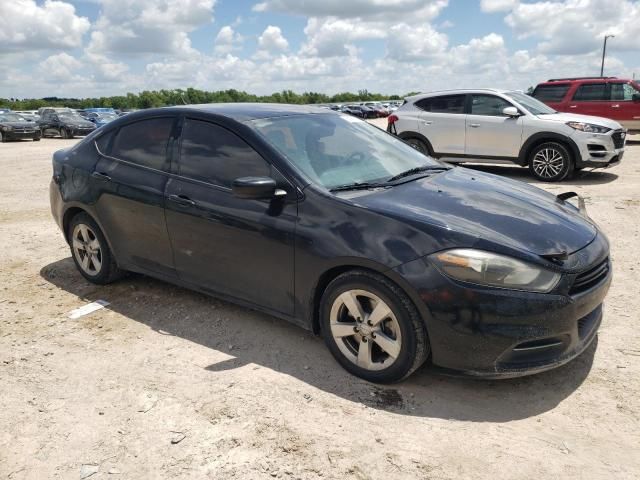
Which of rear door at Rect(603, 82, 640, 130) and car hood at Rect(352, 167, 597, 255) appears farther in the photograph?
rear door at Rect(603, 82, 640, 130)

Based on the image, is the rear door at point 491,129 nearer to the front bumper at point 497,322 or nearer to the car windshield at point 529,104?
the car windshield at point 529,104

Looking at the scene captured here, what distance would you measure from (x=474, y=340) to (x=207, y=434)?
1489mm

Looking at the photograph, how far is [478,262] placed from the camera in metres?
2.83

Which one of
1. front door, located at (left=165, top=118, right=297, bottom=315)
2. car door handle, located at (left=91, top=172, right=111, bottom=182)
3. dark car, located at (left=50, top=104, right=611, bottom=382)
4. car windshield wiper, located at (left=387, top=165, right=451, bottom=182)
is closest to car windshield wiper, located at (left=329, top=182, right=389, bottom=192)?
dark car, located at (left=50, top=104, right=611, bottom=382)

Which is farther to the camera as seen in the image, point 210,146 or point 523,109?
point 523,109

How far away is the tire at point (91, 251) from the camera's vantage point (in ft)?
15.5

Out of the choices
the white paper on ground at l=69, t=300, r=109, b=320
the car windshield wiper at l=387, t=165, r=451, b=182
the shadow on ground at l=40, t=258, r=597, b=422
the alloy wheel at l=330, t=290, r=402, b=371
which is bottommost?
the shadow on ground at l=40, t=258, r=597, b=422

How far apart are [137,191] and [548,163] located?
8.02 metres

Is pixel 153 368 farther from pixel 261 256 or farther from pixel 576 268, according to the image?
pixel 576 268

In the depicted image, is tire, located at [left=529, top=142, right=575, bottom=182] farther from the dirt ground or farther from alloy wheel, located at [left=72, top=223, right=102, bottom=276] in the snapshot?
alloy wheel, located at [left=72, top=223, right=102, bottom=276]

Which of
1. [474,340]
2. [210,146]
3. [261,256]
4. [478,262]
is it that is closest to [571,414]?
[474,340]

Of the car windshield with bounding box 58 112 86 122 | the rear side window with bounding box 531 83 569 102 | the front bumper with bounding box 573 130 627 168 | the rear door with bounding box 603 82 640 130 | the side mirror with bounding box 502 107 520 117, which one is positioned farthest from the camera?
the car windshield with bounding box 58 112 86 122

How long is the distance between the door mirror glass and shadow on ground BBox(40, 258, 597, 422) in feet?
3.57

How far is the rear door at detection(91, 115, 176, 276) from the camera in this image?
4.14 m
